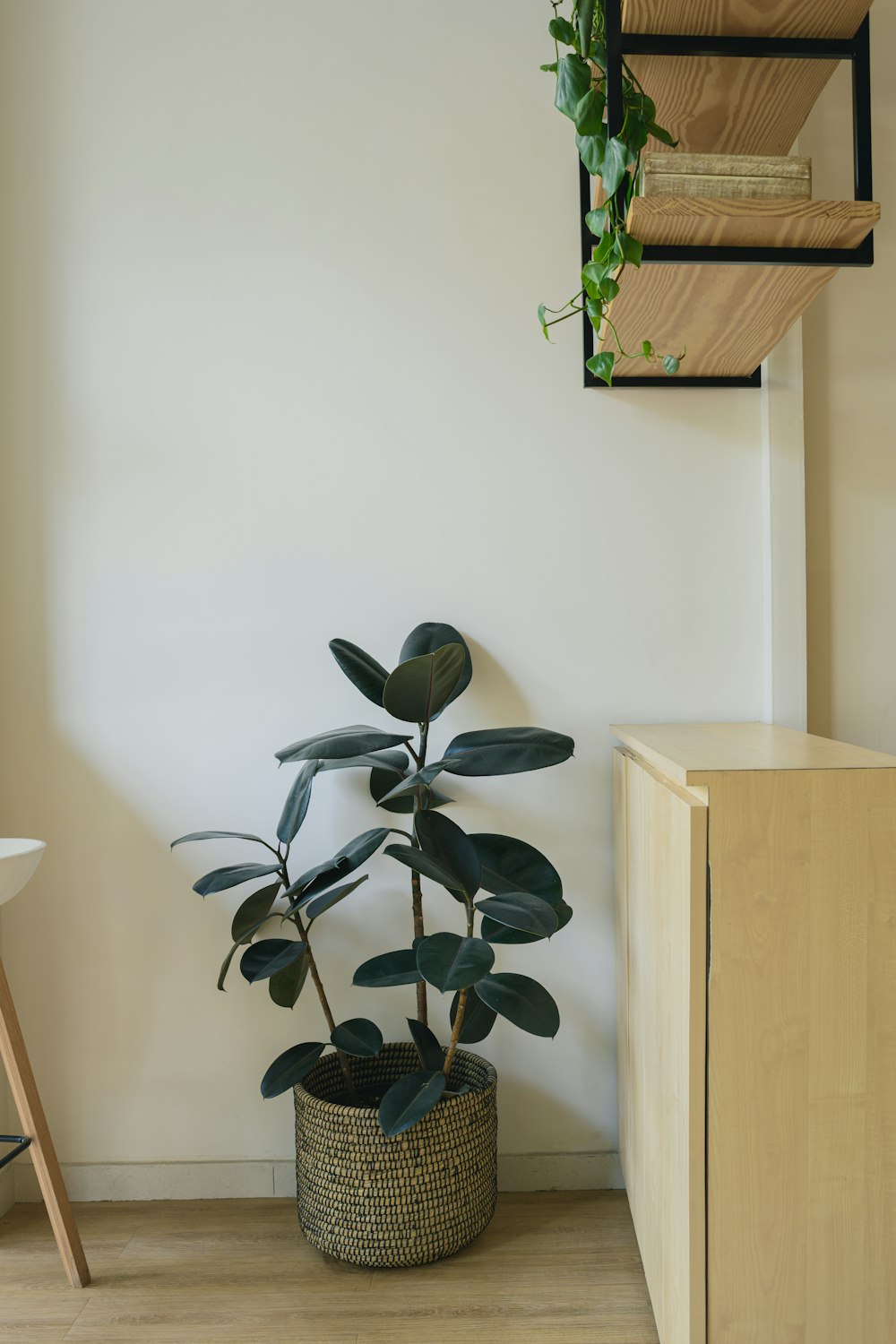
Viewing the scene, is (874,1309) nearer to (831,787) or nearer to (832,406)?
(831,787)

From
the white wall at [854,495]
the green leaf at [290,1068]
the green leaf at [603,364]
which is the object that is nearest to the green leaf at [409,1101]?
the green leaf at [290,1068]

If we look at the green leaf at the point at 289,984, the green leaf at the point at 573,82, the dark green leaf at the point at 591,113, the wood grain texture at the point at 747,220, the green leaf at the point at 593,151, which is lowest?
the green leaf at the point at 289,984

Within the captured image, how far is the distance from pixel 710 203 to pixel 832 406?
2.63ft

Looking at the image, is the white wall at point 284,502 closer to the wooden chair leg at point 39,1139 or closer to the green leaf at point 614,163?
the wooden chair leg at point 39,1139

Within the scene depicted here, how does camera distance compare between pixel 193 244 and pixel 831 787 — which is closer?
pixel 831 787

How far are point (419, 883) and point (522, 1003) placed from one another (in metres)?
0.37

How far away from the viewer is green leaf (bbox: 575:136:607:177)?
1.35 metres

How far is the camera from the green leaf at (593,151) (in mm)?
1351

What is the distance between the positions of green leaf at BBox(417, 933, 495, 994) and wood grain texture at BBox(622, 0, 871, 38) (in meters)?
1.37

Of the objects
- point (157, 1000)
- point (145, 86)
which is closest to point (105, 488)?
point (145, 86)

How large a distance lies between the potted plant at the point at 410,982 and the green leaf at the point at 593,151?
76cm

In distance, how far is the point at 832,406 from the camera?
196cm

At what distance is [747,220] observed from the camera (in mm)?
1315

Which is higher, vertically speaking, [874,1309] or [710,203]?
[710,203]
